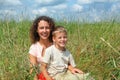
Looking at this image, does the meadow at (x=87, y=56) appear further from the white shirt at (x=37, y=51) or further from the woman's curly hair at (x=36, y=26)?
Answer: the woman's curly hair at (x=36, y=26)

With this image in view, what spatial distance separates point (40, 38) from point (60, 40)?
1.66ft

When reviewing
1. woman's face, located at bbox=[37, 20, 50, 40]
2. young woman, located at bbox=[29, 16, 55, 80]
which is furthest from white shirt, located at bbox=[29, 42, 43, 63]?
woman's face, located at bbox=[37, 20, 50, 40]

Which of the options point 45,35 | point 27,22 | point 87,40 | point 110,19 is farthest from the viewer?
point 27,22

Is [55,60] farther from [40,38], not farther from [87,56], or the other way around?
[87,56]

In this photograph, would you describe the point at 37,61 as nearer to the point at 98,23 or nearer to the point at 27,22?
the point at 98,23

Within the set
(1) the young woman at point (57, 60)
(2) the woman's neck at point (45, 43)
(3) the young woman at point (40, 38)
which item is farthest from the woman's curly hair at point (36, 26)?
(1) the young woman at point (57, 60)

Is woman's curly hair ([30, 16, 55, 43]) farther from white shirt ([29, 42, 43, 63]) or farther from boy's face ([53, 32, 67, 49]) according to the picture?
boy's face ([53, 32, 67, 49])

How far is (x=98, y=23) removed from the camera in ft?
22.5

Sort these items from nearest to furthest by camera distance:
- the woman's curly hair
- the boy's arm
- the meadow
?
the meadow → the boy's arm → the woman's curly hair

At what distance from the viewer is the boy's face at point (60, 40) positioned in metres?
3.61

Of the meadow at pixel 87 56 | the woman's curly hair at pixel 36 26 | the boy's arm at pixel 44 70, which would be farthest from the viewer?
the woman's curly hair at pixel 36 26

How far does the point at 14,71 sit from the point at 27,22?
164 inches

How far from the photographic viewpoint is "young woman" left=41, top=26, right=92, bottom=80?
3598 mm

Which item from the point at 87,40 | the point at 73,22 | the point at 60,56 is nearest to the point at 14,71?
the point at 60,56
